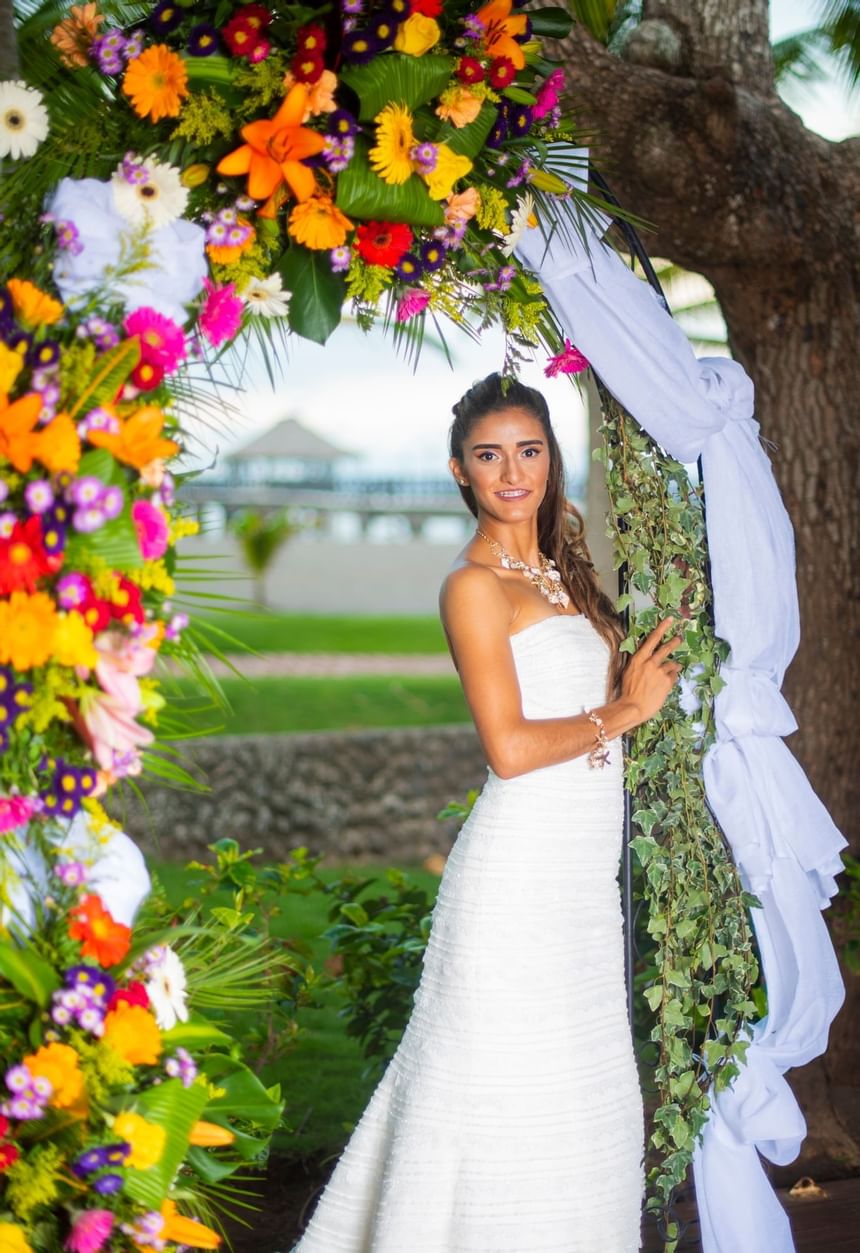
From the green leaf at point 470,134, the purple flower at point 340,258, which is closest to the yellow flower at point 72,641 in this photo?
the purple flower at point 340,258

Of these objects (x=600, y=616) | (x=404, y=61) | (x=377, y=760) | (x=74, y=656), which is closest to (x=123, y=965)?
(x=74, y=656)

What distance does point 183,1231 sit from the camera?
1.97 m

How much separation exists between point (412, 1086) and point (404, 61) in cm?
180

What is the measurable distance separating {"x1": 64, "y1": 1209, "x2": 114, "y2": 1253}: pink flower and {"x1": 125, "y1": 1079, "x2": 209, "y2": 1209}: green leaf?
0.05 meters

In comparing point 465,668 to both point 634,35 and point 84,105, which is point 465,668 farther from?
point 634,35

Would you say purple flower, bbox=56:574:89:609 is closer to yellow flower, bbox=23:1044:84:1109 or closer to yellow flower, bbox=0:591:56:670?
yellow flower, bbox=0:591:56:670

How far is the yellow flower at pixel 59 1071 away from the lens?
1830 mm

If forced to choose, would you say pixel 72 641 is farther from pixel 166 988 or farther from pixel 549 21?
pixel 549 21

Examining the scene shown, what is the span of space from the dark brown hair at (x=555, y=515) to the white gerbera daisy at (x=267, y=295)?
61cm

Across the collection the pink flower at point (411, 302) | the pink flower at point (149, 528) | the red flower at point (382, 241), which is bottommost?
the pink flower at point (149, 528)

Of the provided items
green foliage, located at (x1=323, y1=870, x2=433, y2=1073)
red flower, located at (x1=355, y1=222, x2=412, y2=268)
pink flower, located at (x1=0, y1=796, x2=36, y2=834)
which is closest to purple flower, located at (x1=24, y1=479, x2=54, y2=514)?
pink flower, located at (x1=0, y1=796, x2=36, y2=834)

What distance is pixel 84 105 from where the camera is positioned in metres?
2.19

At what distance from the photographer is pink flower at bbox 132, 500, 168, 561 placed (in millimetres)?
1888

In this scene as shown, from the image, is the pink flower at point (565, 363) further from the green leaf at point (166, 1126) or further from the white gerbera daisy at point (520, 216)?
the green leaf at point (166, 1126)
